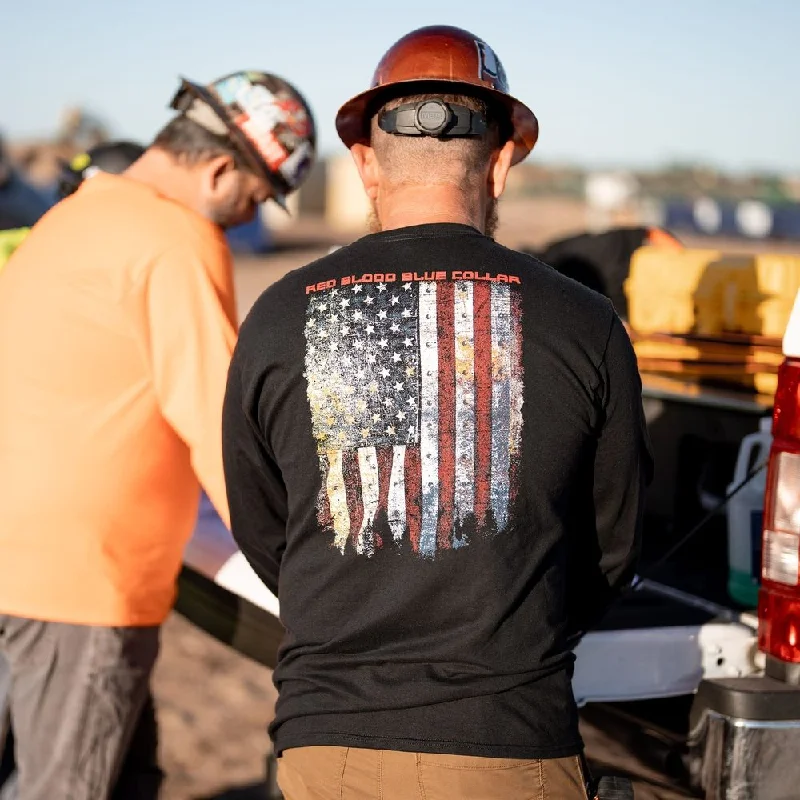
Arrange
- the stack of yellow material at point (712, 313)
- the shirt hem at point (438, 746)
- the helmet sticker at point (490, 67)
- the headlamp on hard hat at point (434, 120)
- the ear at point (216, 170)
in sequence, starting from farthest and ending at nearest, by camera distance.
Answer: the stack of yellow material at point (712, 313) < the ear at point (216, 170) < the helmet sticker at point (490, 67) < the headlamp on hard hat at point (434, 120) < the shirt hem at point (438, 746)

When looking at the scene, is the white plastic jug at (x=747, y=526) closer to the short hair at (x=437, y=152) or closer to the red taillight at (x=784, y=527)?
the red taillight at (x=784, y=527)

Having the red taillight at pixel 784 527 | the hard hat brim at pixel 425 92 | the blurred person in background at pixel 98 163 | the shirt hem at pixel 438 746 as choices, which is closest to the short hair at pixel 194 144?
the hard hat brim at pixel 425 92

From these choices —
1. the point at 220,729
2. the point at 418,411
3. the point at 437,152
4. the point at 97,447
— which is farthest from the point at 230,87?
the point at 220,729

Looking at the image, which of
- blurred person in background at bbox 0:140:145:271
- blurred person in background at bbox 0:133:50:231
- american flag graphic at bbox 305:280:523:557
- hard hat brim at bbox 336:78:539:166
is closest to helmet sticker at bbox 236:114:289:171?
hard hat brim at bbox 336:78:539:166

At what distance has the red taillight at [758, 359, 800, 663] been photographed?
8.13ft

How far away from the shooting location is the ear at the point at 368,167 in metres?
2.21

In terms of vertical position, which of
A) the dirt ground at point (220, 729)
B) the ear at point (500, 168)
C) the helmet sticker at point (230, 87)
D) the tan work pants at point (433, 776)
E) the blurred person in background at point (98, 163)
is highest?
the helmet sticker at point (230, 87)

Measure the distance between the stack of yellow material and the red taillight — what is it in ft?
3.69

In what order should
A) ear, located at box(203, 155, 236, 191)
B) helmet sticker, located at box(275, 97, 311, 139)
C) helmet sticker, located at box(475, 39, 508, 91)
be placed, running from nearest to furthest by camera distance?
helmet sticker, located at box(475, 39, 508, 91) < ear, located at box(203, 155, 236, 191) < helmet sticker, located at box(275, 97, 311, 139)

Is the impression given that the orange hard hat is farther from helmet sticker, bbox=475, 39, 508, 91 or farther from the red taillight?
the red taillight

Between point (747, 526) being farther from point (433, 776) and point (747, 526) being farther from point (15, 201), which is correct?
point (15, 201)


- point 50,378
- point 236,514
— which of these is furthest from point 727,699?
point 50,378

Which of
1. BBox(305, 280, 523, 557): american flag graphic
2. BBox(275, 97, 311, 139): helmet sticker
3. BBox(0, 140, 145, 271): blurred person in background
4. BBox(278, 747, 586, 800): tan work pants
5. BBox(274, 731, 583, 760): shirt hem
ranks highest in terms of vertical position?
BBox(275, 97, 311, 139): helmet sticker

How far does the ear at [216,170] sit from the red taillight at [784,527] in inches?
62.2
